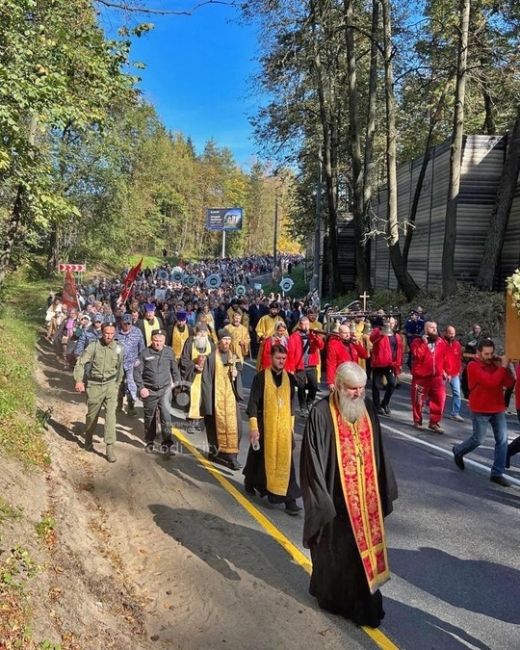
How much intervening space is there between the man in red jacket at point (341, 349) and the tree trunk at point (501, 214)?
35.4 feet

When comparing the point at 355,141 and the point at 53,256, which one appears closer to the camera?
the point at 355,141

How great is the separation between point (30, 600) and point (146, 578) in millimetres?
1484

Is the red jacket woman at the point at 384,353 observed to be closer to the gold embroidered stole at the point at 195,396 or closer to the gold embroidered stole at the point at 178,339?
the gold embroidered stole at the point at 195,396

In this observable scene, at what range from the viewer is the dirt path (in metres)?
4.29

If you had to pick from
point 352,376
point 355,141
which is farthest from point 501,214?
point 352,376

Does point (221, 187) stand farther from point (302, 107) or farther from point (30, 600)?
point (30, 600)

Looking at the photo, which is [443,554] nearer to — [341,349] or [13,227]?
[341,349]

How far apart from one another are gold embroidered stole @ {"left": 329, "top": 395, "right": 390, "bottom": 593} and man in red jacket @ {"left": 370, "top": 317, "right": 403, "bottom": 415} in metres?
6.82

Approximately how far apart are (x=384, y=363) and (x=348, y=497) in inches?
282

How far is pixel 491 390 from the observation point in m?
7.52

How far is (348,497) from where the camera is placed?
174 inches

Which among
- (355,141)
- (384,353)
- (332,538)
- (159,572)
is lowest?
(159,572)

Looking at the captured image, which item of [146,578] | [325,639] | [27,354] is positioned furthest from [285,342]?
[27,354]

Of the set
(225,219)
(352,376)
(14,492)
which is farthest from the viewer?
(225,219)
